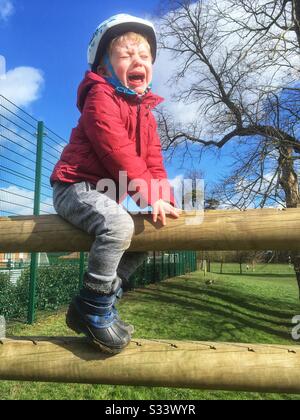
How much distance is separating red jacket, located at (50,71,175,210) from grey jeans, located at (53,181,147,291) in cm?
9

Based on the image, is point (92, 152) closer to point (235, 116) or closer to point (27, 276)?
point (27, 276)

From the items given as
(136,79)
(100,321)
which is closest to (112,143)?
(136,79)

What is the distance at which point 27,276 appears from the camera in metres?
7.36

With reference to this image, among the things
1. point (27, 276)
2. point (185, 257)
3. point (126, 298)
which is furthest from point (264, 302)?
point (185, 257)

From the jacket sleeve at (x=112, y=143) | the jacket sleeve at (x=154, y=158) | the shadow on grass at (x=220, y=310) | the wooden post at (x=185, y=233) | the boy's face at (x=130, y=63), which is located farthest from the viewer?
the shadow on grass at (x=220, y=310)

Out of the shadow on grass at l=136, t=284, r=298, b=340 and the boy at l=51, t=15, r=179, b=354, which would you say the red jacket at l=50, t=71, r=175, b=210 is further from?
the shadow on grass at l=136, t=284, r=298, b=340

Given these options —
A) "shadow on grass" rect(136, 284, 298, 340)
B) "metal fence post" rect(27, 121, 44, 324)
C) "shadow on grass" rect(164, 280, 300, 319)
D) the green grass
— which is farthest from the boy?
"shadow on grass" rect(164, 280, 300, 319)

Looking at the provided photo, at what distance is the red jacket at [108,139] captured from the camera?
1789 mm

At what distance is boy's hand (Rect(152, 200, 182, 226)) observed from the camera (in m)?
1.75

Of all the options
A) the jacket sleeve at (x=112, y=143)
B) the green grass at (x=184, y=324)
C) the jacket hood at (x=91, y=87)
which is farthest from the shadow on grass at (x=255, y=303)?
the jacket sleeve at (x=112, y=143)

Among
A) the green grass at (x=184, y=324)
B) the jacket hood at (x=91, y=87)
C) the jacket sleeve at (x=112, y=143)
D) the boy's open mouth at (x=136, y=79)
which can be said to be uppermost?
the boy's open mouth at (x=136, y=79)

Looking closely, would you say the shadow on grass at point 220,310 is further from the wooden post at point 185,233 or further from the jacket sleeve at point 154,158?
the wooden post at point 185,233

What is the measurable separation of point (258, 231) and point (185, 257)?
84.9 feet

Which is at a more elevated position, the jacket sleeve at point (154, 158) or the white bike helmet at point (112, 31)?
the white bike helmet at point (112, 31)
